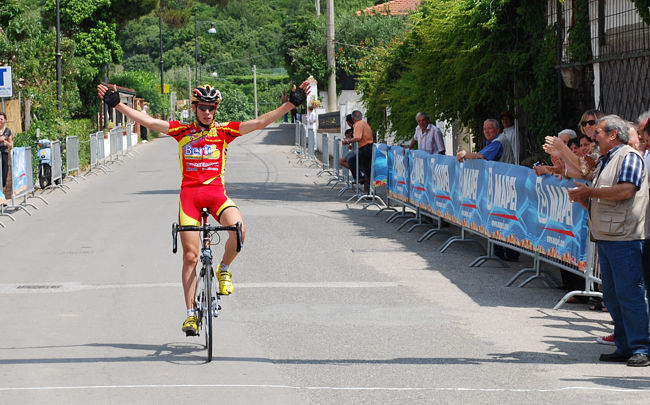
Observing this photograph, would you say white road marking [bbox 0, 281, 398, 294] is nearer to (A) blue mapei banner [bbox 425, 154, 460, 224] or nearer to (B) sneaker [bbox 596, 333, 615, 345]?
(A) blue mapei banner [bbox 425, 154, 460, 224]

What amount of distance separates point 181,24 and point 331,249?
56.4 metres

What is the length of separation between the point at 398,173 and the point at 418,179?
1674 mm

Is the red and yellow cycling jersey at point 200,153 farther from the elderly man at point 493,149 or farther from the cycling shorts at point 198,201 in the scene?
the elderly man at point 493,149

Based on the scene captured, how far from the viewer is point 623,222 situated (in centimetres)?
787

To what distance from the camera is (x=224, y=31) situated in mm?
147500

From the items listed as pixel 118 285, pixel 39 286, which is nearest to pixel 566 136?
pixel 118 285

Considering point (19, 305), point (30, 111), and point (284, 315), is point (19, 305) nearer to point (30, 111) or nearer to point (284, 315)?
point (284, 315)

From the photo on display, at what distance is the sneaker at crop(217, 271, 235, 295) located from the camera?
8.35 metres

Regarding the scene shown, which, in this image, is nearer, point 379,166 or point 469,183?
point 469,183

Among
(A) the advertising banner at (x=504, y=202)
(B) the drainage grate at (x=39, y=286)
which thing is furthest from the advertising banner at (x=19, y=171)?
(B) the drainage grate at (x=39, y=286)

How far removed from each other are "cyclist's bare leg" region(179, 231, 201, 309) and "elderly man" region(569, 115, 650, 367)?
9.64 feet

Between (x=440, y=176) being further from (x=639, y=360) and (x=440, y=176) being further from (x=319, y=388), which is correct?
(x=319, y=388)

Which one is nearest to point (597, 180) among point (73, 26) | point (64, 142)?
point (64, 142)

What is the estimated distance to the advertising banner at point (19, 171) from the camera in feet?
65.7
